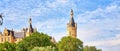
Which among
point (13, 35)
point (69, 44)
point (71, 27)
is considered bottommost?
point (69, 44)

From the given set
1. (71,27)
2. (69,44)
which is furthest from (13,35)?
(69,44)

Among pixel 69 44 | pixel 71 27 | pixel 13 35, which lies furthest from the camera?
pixel 71 27

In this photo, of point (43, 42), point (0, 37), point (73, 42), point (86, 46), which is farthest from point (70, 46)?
point (0, 37)

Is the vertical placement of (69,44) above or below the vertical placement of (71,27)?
below

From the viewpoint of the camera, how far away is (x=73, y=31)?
10825 centimetres

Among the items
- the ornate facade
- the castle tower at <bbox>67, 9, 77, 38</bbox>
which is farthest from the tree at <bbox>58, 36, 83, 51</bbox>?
the castle tower at <bbox>67, 9, 77, 38</bbox>

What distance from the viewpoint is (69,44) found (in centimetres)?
8344

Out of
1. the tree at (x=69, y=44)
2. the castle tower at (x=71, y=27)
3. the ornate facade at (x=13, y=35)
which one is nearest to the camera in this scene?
the tree at (x=69, y=44)

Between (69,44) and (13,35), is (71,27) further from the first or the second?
(69,44)

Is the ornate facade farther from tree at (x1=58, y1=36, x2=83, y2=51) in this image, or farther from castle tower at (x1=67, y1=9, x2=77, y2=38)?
tree at (x1=58, y1=36, x2=83, y2=51)

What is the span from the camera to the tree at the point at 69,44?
82.9 metres

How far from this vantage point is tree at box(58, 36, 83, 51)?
3265 inches

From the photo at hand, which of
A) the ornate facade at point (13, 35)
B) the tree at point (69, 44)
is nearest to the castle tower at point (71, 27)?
the ornate facade at point (13, 35)

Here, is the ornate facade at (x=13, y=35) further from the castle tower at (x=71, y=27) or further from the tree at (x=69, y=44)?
the tree at (x=69, y=44)
